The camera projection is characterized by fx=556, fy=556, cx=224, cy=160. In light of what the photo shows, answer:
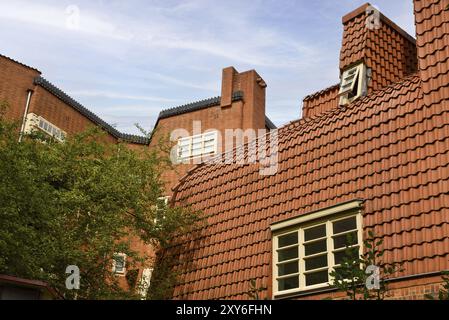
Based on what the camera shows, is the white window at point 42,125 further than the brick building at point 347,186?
Yes

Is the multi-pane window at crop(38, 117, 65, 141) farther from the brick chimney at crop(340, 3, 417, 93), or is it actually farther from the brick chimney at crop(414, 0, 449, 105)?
the brick chimney at crop(414, 0, 449, 105)

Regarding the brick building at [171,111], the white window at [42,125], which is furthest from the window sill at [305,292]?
the white window at [42,125]

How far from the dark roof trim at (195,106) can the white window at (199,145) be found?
168cm

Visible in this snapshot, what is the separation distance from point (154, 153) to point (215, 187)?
112 inches

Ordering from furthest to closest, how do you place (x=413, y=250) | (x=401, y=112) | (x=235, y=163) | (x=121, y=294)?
(x=235, y=163) < (x=121, y=294) < (x=401, y=112) < (x=413, y=250)

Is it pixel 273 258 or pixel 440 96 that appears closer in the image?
pixel 440 96

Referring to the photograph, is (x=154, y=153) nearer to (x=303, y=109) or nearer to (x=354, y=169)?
(x=303, y=109)

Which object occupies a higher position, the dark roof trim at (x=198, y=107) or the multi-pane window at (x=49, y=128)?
the dark roof trim at (x=198, y=107)

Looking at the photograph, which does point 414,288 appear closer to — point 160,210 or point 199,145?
point 160,210

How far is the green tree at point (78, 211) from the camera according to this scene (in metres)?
11.7

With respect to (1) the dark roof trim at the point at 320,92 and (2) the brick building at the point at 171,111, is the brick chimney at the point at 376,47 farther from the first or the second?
(2) the brick building at the point at 171,111

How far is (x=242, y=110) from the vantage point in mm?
28312

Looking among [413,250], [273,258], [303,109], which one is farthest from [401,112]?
[303,109]

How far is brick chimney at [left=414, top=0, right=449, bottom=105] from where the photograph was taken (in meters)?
12.0
